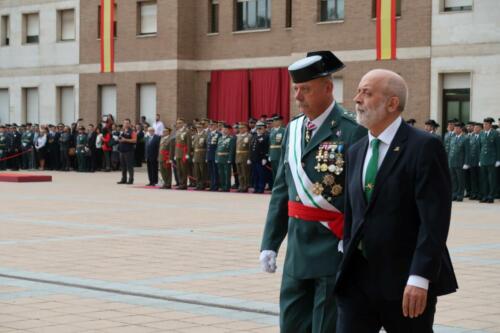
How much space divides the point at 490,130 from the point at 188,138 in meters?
8.85

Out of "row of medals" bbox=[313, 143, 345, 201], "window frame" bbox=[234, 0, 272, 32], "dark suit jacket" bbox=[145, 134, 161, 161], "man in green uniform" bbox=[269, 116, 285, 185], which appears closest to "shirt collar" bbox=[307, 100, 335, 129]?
"row of medals" bbox=[313, 143, 345, 201]

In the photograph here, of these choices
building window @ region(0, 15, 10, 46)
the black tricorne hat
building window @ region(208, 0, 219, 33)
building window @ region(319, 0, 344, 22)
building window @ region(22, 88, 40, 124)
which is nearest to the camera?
the black tricorne hat

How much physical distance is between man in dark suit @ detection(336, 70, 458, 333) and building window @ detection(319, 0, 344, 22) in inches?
1227

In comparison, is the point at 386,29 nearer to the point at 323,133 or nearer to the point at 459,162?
the point at 459,162

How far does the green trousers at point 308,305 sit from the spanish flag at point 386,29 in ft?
93.7

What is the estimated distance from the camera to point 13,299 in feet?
31.5

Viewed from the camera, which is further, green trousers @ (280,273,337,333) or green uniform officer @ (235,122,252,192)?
green uniform officer @ (235,122,252,192)

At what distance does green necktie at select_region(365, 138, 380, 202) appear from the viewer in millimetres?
5027

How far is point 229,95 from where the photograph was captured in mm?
41094

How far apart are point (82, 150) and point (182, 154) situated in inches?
425

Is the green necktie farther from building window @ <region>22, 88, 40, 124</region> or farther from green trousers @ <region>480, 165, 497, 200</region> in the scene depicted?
building window @ <region>22, 88, 40, 124</region>

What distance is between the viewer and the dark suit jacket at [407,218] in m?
4.77

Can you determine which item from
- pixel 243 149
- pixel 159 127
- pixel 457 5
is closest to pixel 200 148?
pixel 243 149

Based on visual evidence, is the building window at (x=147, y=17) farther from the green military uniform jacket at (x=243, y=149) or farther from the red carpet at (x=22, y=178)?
the green military uniform jacket at (x=243, y=149)
